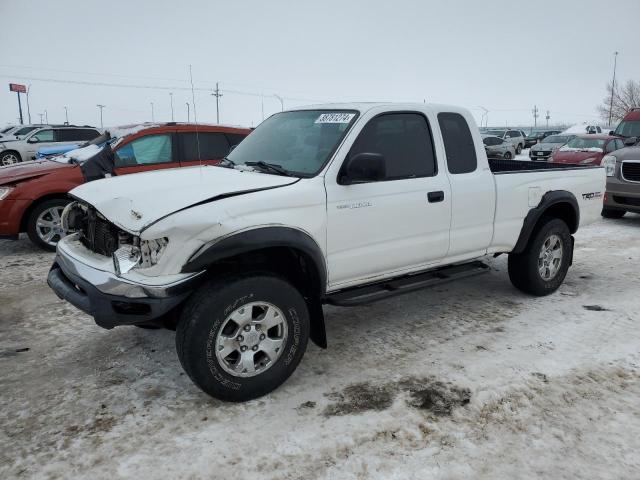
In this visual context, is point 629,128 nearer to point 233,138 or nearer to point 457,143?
point 233,138

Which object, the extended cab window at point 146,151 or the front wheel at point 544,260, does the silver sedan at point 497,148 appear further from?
the front wheel at point 544,260

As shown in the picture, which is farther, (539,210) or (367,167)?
(539,210)

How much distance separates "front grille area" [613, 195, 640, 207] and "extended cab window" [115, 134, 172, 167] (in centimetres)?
763

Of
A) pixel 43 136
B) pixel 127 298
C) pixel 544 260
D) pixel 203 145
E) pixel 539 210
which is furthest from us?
pixel 43 136

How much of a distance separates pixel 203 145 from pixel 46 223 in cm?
256

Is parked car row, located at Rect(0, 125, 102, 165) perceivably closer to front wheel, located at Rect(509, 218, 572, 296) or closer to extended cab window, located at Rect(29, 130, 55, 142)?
extended cab window, located at Rect(29, 130, 55, 142)

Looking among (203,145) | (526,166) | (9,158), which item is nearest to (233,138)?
(203,145)

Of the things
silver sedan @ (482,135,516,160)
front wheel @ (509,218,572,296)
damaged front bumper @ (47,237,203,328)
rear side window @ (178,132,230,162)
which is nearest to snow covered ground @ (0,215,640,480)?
front wheel @ (509,218,572,296)

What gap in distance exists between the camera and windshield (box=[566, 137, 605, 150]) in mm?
15149

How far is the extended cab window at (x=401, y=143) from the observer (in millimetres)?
3898

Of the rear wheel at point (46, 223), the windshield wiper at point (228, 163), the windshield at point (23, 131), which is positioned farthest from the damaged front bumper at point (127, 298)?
the windshield at point (23, 131)

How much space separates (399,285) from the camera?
161 inches

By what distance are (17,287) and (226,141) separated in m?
3.95

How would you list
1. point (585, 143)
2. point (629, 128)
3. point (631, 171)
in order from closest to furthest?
point (631, 171)
point (629, 128)
point (585, 143)
